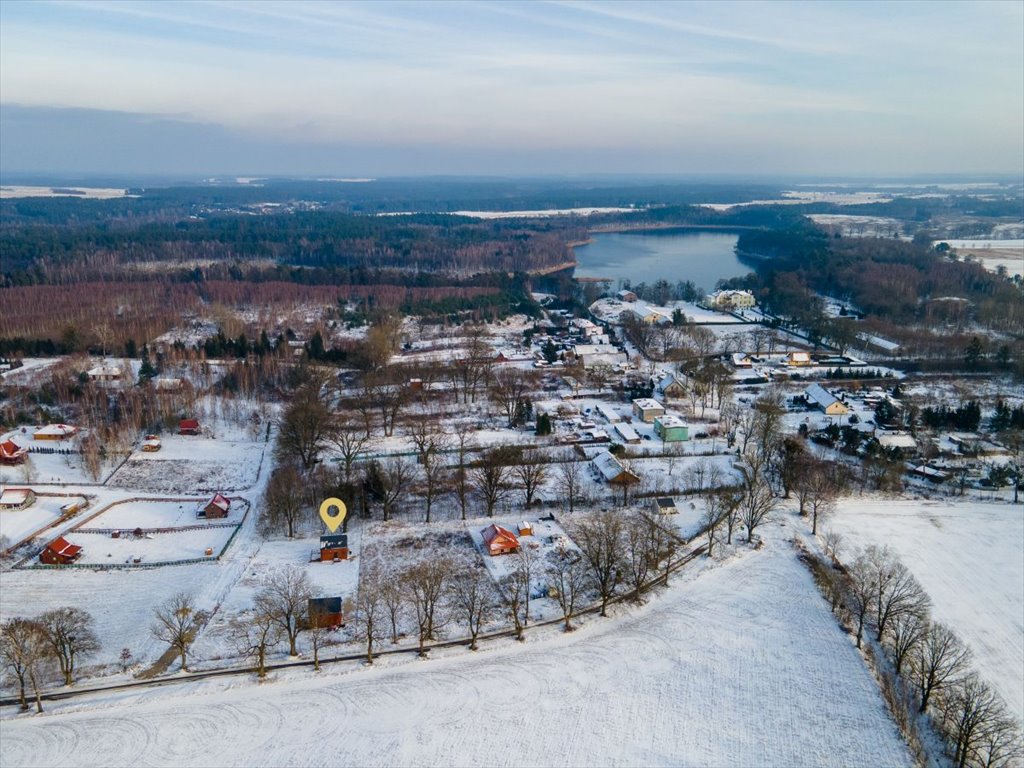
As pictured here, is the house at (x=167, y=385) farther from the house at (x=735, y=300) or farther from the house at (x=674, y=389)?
the house at (x=735, y=300)

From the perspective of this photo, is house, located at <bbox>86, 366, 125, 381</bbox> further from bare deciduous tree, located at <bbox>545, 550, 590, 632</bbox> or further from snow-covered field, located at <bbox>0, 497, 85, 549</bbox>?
bare deciduous tree, located at <bbox>545, 550, 590, 632</bbox>

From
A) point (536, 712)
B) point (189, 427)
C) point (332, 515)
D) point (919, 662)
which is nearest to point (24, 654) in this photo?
point (332, 515)

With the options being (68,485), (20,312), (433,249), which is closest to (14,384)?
(68,485)

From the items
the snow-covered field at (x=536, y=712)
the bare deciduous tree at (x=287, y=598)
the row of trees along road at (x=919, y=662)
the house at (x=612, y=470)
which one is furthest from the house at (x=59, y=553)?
the row of trees along road at (x=919, y=662)

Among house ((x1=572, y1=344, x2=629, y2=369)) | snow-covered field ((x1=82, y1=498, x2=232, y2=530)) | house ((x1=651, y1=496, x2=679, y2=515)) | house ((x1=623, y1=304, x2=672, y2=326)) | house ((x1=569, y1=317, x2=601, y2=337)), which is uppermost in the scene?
house ((x1=623, y1=304, x2=672, y2=326))

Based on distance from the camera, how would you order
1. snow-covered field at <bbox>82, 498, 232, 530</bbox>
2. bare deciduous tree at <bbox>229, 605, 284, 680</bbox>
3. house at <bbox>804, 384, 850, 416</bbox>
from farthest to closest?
1. house at <bbox>804, 384, 850, 416</bbox>
2. snow-covered field at <bbox>82, 498, 232, 530</bbox>
3. bare deciduous tree at <bbox>229, 605, 284, 680</bbox>

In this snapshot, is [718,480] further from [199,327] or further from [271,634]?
[199,327]

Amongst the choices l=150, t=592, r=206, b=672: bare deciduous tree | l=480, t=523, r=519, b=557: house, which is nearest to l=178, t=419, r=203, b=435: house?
l=150, t=592, r=206, b=672: bare deciduous tree

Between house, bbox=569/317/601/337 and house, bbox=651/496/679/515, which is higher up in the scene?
house, bbox=569/317/601/337
